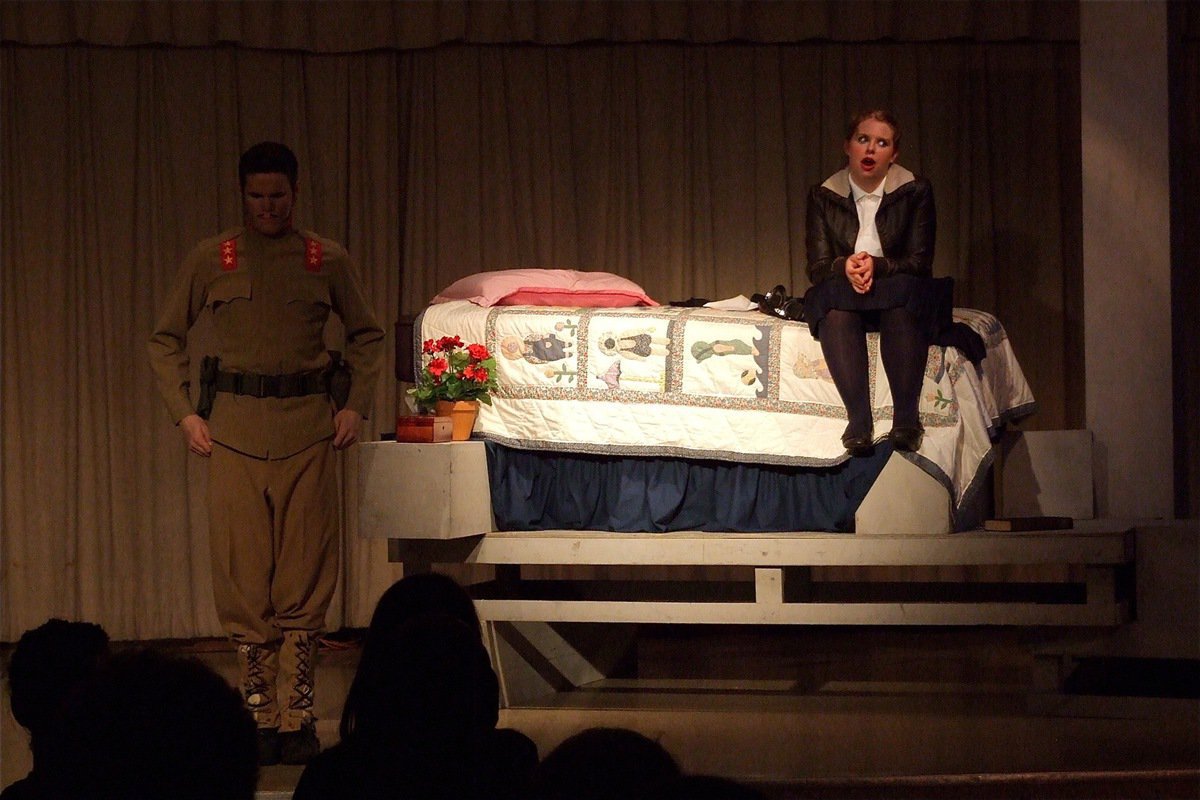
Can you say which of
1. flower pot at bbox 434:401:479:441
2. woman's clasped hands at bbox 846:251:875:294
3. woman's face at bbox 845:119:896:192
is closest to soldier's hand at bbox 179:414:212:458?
flower pot at bbox 434:401:479:441

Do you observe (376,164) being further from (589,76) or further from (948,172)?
(948,172)

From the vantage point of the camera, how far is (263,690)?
3.73 m

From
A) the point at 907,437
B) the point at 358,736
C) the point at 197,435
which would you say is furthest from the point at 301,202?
the point at 358,736

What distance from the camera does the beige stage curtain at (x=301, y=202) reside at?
629 cm

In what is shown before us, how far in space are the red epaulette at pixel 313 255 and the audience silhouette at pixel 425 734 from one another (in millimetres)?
2006

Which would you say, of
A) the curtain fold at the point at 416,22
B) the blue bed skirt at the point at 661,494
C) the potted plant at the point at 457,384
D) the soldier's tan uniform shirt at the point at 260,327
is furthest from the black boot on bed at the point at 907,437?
the curtain fold at the point at 416,22

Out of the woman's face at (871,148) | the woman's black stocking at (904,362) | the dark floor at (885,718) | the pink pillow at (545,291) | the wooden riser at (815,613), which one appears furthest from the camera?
the pink pillow at (545,291)

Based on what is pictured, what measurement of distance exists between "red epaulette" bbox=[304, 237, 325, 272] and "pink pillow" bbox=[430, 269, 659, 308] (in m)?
0.99

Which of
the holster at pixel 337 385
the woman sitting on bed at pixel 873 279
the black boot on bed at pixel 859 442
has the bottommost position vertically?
the black boot on bed at pixel 859 442

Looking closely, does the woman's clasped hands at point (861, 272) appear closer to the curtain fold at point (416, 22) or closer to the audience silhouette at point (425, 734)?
the curtain fold at point (416, 22)

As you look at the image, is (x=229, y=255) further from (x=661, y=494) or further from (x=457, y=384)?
(x=661, y=494)

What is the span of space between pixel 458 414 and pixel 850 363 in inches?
47.9

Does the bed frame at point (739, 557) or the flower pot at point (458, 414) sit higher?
the flower pot at point (458, 414)

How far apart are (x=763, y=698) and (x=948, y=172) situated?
104 inches
